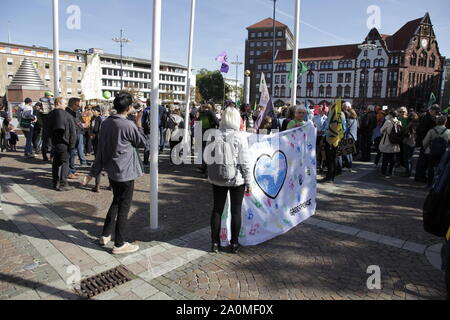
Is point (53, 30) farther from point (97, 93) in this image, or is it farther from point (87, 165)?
point (87, 165)

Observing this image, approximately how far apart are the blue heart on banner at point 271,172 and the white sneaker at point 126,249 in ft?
6.39

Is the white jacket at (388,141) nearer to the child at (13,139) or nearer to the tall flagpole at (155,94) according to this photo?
the tall flagpole at (155,94)

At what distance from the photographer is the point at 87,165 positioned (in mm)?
10273

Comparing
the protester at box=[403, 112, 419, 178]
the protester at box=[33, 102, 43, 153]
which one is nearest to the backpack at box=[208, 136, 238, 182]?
the protester at box=[403, 112, 419, 178]

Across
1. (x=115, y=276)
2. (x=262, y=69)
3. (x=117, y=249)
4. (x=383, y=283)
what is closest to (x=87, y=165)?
(x=117, y=249)

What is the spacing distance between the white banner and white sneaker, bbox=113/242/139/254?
A: 4.01 ft

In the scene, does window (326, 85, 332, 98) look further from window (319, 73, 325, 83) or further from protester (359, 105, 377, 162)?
protester (359, 105, 377, 162)

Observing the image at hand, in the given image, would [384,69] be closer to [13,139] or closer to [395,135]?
[395,135]

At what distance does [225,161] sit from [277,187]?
4.27ft

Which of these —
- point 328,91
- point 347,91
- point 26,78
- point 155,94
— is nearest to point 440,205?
point 155,94

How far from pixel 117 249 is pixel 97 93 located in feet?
29.9

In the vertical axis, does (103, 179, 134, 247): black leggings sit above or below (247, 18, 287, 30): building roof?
below

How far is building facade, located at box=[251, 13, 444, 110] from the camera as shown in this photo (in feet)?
242
